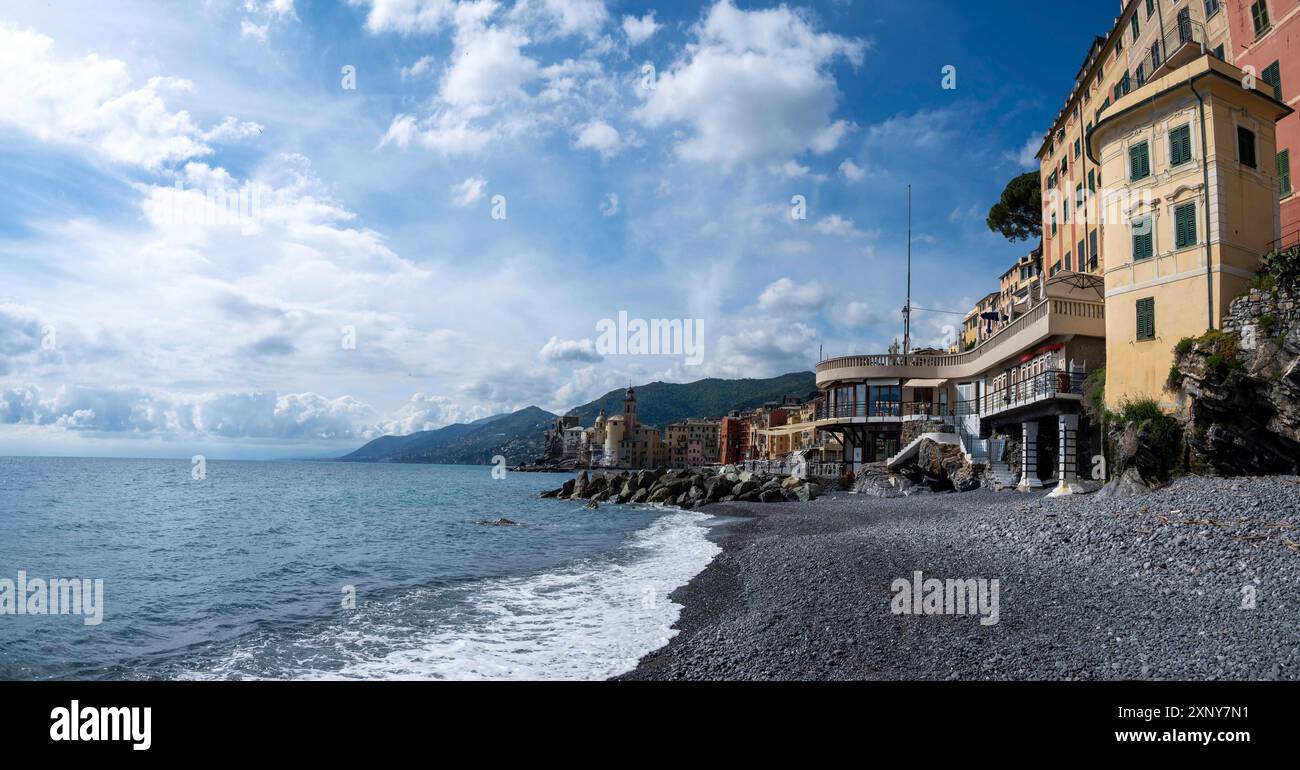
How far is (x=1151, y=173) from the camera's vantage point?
71.8 ft

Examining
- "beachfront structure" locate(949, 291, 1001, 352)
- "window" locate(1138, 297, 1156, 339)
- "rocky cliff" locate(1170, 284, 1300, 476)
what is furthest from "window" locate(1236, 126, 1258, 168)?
"beachfront structure" locate(949, 291, 1001, 352)

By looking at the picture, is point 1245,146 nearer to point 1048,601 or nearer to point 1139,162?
point 1139,162

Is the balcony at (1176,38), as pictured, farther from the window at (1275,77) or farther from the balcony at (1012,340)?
the balcony at (1012,340)

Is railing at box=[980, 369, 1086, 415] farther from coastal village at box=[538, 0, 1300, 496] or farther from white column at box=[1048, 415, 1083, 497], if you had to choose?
white column at box=[1048, 415, 1083, 497]

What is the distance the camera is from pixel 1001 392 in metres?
33.3

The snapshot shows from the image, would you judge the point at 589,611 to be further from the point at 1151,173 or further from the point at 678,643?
the point at 1151,173

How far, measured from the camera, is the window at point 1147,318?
70.2 feet

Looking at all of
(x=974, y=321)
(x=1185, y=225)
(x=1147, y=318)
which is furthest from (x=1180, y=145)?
(x=974, y=321)

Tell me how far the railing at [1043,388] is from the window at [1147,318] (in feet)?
14.7

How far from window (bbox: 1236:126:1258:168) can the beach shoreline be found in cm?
1101

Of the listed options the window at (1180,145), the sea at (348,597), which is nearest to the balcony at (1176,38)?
the window at (1180,145)

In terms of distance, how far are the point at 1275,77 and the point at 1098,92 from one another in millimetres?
9651

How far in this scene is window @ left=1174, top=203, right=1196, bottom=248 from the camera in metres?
20.6
